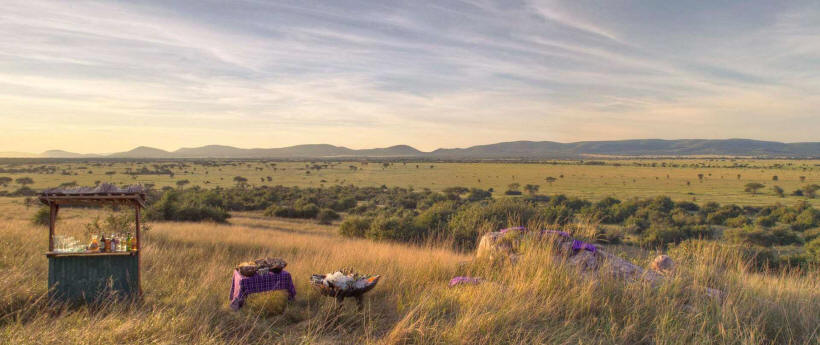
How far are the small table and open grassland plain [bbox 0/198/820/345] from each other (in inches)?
6.6

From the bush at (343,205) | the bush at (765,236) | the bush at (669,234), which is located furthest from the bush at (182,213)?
the bush at (765,236)

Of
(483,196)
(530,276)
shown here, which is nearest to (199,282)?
(530,276)

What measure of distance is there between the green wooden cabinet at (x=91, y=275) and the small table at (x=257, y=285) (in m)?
1.33

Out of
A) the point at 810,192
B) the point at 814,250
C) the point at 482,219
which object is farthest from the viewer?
the point at 810,192

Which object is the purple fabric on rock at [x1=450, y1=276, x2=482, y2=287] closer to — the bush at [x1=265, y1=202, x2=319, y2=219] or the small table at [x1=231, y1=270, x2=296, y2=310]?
the small table at [x1=231, y1=270, x2=296, y2=310]

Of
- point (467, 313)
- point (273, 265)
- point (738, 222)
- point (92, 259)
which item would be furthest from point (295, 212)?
point (738, 222)

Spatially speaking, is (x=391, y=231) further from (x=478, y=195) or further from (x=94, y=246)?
(x=478, y=195)

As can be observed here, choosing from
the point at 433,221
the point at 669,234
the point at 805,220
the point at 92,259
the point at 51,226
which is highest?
the point at 51,226

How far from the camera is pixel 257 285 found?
19.2 ft

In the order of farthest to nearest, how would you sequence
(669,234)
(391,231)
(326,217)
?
(326,217)
(669,234)
(391,231)

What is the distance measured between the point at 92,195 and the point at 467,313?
16.2 ft

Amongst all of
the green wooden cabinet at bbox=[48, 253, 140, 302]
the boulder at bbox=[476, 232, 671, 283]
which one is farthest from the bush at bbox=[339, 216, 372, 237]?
the green wooden cabinet at bbox=[48, 253, 140, 302]

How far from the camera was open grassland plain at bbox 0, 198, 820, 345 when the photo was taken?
4.47 meters

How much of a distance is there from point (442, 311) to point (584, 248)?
3107 millimetres
